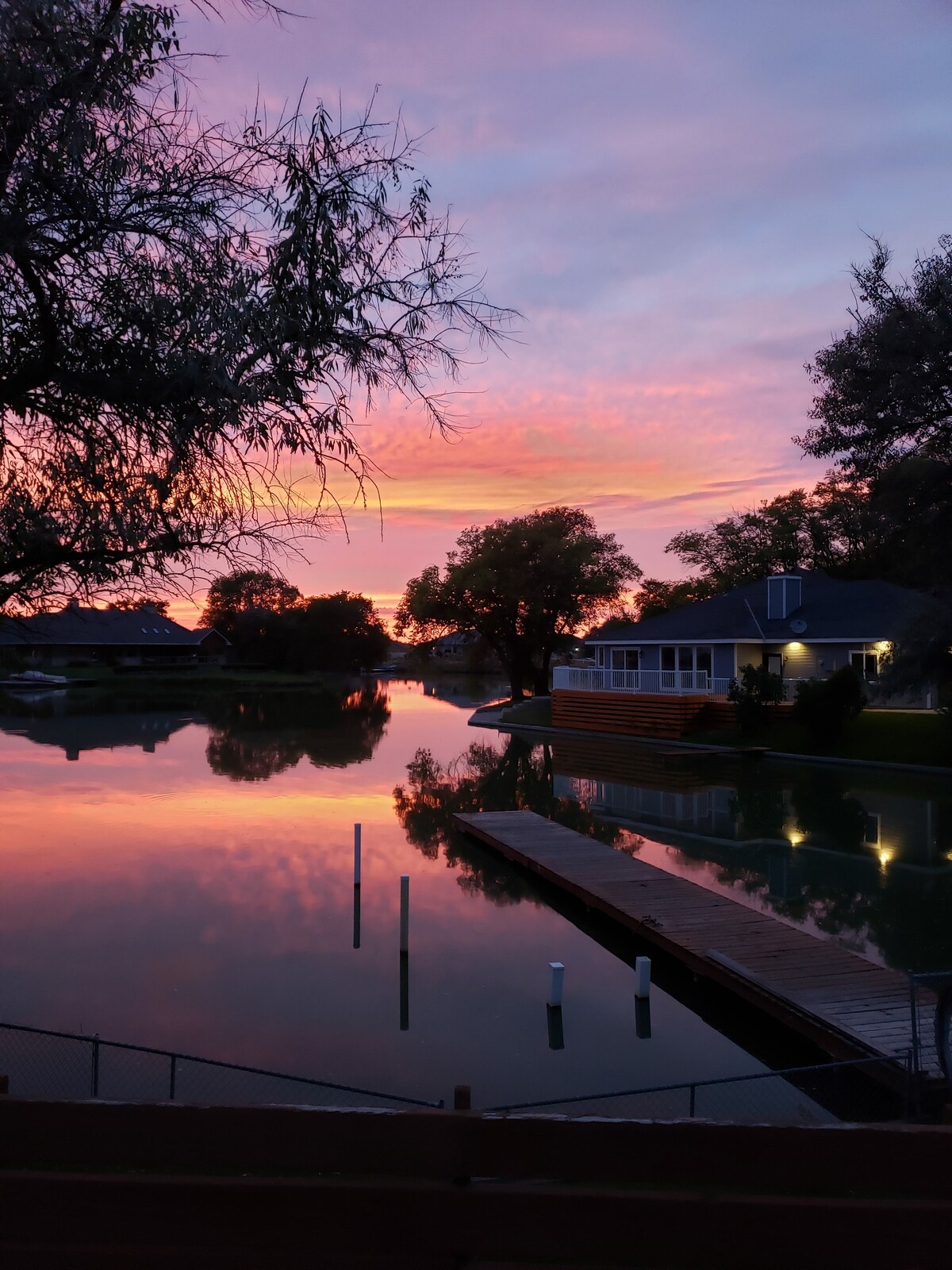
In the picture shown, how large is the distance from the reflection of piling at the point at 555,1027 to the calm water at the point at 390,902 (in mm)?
76

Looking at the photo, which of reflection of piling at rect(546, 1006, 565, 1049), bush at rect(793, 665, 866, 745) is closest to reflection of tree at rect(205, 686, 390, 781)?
bush at rect(793, 665, 866, 745)

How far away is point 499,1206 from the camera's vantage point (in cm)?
258

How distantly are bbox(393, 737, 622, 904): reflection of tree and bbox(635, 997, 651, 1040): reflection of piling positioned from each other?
463cm

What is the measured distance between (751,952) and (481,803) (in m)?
13.3

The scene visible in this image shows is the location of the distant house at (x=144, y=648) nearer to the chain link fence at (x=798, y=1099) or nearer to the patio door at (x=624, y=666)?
the patio door at (x=624, y=666)

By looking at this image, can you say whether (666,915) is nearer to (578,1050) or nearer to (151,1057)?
(578,1050)

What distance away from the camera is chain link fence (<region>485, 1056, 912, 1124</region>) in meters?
7.66

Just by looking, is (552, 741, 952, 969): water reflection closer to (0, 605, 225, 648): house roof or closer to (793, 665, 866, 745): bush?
(793, 665, 866, 745): bush

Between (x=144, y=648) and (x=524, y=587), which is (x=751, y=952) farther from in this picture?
(x=144, y=648)

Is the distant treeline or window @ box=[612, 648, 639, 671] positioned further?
the distant treeline

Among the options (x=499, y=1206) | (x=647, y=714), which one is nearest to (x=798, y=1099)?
(x=499, y=1206)

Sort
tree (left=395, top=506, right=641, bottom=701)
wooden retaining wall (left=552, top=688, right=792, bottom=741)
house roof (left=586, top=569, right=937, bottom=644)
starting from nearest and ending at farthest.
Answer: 1. wooden retaining wall (left=552, top=688, right=792, bottom=741)
2. house roof (left=586, top=569, right=937, bottom=644)
3. tree (left=395, top=506, right=641, bottom=701)

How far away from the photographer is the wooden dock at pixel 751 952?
29.1 ft

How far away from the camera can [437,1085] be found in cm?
862
